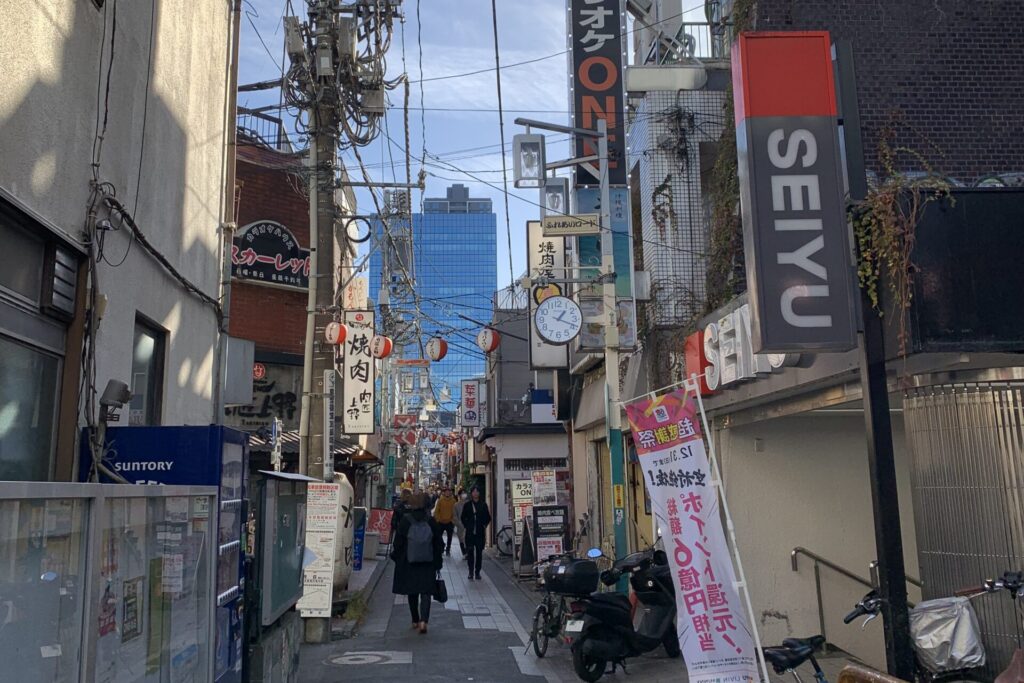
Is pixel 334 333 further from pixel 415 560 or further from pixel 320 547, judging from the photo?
pixel 415 560

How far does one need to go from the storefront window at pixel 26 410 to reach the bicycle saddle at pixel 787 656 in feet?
17.2

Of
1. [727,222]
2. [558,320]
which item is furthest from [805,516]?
[558,320]

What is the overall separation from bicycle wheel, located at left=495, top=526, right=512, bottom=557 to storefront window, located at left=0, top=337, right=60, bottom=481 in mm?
20308

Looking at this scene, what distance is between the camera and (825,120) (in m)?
7.16

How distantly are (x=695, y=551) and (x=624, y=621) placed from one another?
123 inches

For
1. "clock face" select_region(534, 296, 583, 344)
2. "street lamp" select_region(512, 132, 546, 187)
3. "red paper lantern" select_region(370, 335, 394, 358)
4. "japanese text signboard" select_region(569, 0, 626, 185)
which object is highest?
"japanese text signboard" select_region(569, 0, 626, 185)

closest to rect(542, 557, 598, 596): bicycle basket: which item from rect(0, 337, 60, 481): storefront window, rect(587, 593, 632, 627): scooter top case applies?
rect(587, 593, 632, 627): scooter top case

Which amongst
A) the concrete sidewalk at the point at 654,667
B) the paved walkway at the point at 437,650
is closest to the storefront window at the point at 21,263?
the paved walkway at the point at 437,650

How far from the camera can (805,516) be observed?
1106cm

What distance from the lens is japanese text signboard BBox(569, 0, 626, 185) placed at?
1499 centimetres

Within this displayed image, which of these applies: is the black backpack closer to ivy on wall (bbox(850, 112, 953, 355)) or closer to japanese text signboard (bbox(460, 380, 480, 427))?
ivy on wall (bbox(850, 112, 953, 355))

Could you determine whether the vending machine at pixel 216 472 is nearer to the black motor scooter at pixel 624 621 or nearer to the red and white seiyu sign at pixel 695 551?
the red and white seiyu sign at pixel 695 551

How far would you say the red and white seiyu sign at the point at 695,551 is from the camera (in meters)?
6.52

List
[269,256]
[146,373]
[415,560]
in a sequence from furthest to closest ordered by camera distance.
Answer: [269,256] → [415,560] → [146,373]
